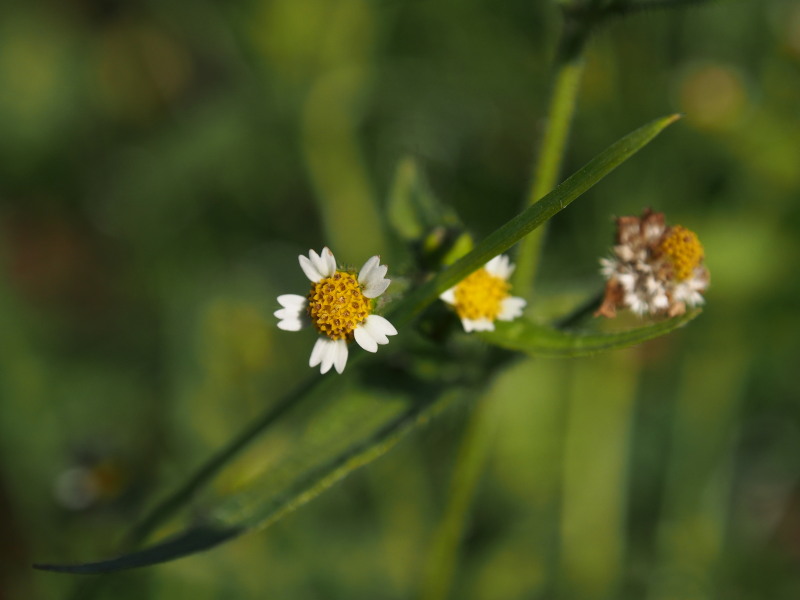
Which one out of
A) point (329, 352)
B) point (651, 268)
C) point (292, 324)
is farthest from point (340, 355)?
point (651, 268)

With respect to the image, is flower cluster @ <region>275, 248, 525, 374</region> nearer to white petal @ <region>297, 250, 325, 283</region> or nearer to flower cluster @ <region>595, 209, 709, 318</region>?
white petal @ <region>297, 250, 325, 283</region>

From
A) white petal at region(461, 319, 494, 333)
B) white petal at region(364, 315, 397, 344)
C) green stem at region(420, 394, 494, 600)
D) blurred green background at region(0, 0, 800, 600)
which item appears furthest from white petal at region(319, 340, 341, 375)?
blurred green background at region(0, 0, 800, 600)

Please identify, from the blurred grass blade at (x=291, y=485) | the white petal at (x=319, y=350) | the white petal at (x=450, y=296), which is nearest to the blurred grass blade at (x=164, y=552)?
the blurred grass blade at (x=291, y=485)

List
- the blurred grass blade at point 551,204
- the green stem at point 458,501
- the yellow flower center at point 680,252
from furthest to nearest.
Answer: the green stem at point 458,501, the yellow flower center at point 680,252, the blurred grass blade at point 551,204

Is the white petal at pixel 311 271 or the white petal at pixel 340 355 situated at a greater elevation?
the white petal at pixel 311 271

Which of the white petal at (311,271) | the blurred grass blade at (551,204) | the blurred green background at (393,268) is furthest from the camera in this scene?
the blurred green background at (393,268)

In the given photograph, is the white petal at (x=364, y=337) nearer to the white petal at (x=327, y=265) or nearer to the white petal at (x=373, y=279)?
the white petal at (x=373, y=279)
